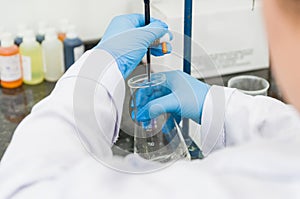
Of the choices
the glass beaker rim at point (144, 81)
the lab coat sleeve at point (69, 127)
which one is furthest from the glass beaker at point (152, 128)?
the lab coat sleeve at point (69, 127)

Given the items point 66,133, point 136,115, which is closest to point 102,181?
point 66,133

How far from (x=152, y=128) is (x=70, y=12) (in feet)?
2.68

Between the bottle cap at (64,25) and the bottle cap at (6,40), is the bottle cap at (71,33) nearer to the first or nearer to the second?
the bottle cap at (64,25)

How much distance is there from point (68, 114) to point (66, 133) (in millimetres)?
49

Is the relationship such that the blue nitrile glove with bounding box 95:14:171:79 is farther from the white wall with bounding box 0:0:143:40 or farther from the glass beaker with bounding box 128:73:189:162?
the white wall with bounding box 0:0:143:40

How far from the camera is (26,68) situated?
1800mm

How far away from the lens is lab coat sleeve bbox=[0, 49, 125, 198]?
819 mm

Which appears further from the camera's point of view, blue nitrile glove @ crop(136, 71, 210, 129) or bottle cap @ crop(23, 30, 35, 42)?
bottle cap @ crop(23, 30, 35, 42)

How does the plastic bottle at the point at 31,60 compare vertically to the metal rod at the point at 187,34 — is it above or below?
below

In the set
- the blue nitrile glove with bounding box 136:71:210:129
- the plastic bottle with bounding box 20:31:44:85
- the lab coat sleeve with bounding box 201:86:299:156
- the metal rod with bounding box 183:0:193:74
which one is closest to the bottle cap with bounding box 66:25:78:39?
the plastic bottle with bounding box 20:31:44:85

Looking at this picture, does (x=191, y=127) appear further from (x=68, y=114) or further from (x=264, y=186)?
(x=264, y=186)

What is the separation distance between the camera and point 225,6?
5.61ft

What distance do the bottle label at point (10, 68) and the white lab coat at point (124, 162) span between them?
0.74m

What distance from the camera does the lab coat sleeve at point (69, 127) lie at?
0.82 metres
